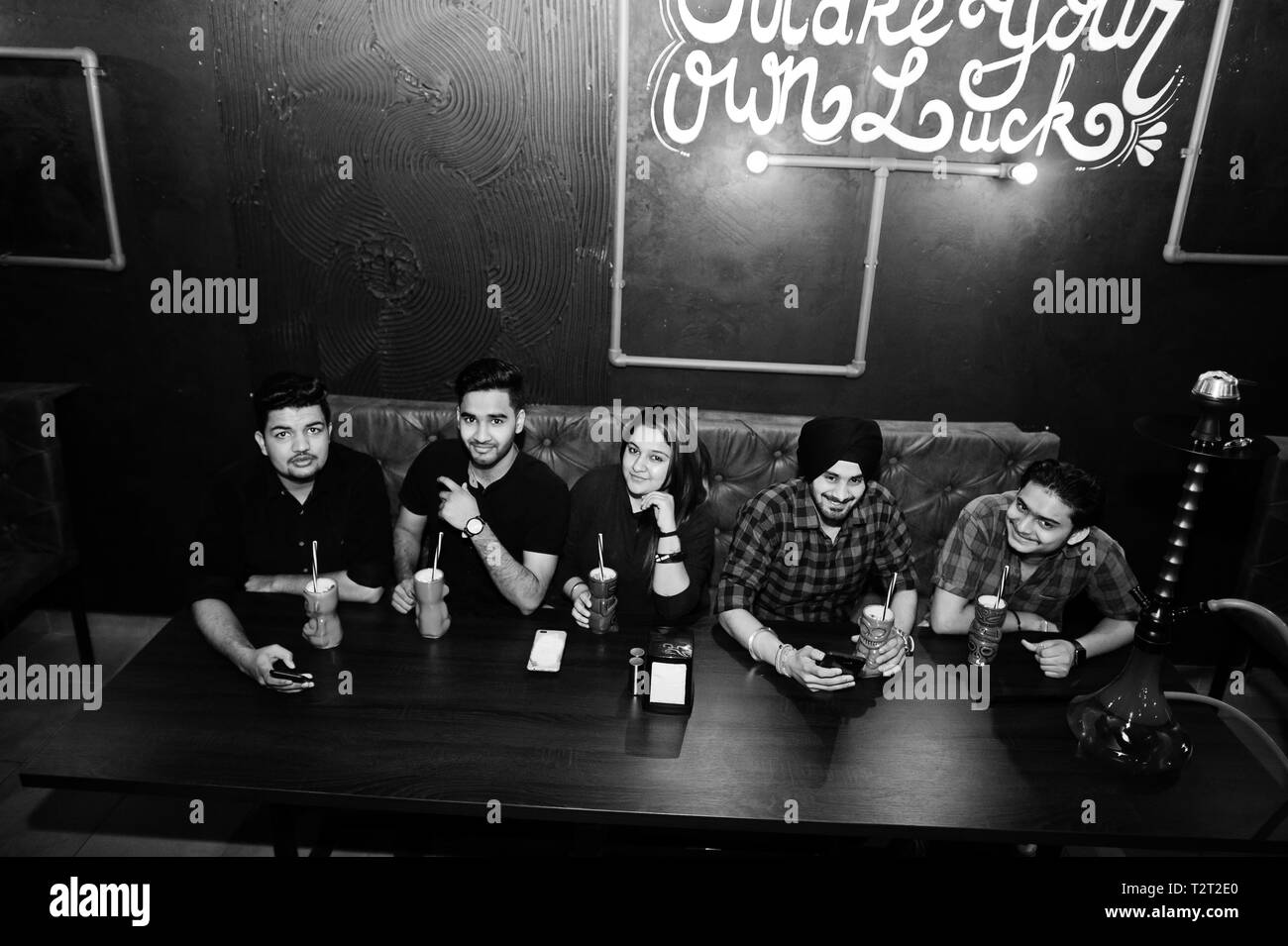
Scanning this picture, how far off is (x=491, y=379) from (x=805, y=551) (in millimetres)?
1001

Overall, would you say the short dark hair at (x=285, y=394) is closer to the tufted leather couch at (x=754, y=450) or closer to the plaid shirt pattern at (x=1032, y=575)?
the tufted leather couch at (x=754, y=450)

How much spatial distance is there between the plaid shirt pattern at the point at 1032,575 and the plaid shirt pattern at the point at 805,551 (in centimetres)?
14

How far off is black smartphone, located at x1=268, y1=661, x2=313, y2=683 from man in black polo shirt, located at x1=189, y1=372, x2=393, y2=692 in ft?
1.17

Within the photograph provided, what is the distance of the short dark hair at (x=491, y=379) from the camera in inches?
97.2

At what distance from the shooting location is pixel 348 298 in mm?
2984

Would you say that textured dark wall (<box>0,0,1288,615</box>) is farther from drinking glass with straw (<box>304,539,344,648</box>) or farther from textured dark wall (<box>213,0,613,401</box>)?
drinking glass with straw (<box>304,539,344,648</box>)

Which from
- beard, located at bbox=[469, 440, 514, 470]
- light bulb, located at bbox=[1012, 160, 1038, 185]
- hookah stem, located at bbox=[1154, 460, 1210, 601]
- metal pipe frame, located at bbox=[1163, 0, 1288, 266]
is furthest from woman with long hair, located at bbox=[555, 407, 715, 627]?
metal pipe frame, located at bbox=[1163, 0, 1288, 266]

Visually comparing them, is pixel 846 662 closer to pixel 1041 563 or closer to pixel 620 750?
pixel 620 750
